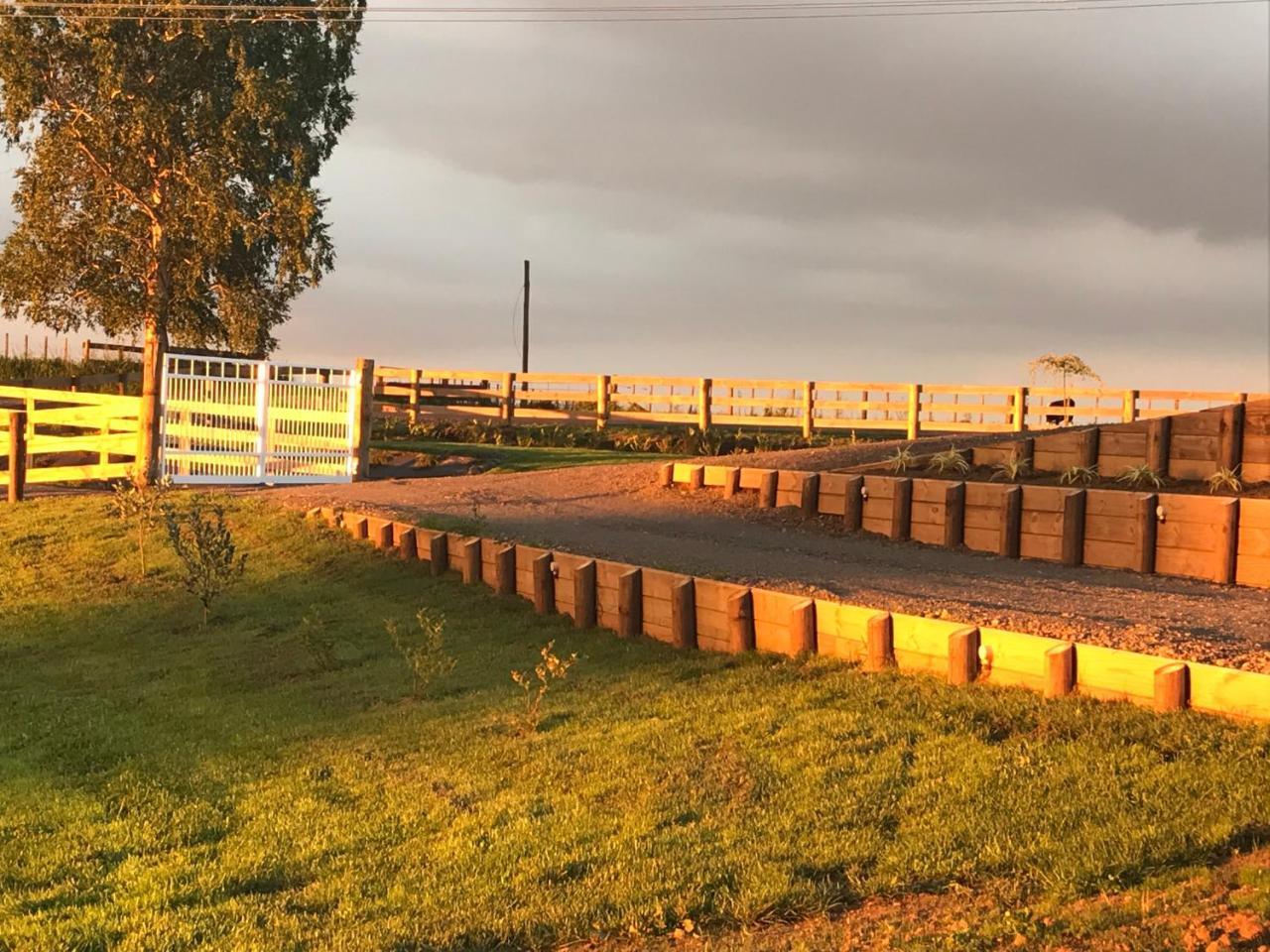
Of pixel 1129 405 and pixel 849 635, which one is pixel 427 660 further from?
pixel 1129 405

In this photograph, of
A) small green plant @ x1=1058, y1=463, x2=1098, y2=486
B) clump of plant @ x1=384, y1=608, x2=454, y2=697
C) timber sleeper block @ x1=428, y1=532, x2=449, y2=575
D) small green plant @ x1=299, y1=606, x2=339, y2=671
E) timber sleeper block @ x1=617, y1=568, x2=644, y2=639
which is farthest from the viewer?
small green plant @ x1=1058, y1=463, x2=1098, y2=486

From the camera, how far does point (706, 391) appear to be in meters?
28.6

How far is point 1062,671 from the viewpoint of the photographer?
648 cm

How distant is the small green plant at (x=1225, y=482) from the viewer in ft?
38.8

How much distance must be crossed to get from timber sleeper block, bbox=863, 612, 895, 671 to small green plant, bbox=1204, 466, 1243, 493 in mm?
6051

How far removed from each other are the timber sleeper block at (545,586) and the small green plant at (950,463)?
5.48 m

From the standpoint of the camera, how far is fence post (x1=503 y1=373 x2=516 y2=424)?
3103 cm

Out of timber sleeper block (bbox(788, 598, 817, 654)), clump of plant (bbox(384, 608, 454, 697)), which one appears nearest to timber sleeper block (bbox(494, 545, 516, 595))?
clump of plant (bbox(384, 608, 454, 697))

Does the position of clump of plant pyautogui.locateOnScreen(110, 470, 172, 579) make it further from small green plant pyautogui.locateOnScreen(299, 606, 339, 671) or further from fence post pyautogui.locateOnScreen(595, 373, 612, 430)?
fence post pyautogui.locateOnScreen(595, 373, 612, 430)

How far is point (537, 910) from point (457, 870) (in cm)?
62

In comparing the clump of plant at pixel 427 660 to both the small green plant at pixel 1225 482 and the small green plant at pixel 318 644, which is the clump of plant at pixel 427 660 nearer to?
the small green plant at pixel 318 644

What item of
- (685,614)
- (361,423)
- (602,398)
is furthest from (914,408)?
(685,614)

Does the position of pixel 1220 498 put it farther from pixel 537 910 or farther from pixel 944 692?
pixel 537 910

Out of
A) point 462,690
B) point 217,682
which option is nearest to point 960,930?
point 462,690
